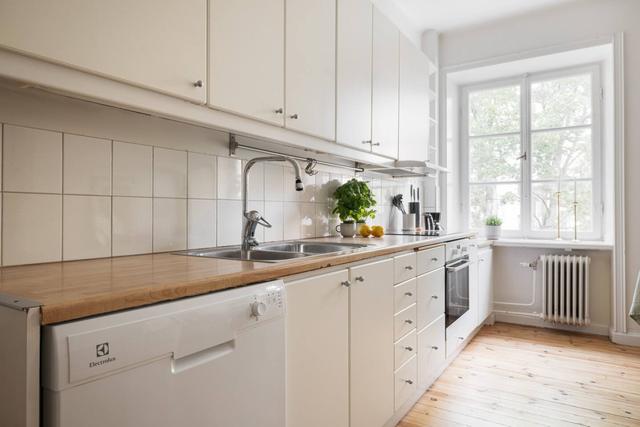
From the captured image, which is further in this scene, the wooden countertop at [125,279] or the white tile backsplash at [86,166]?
the white tile backsplash at [86,166]

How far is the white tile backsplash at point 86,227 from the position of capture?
4.23ft

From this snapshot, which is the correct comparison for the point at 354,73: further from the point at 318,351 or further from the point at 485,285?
the point at 485,285

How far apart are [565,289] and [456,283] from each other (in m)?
1.47

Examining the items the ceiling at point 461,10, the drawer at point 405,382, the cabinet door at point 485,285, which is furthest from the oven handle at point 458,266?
the ceiling at point 461,10

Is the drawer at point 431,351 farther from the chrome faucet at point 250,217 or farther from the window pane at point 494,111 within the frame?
the window pane at point 494,111

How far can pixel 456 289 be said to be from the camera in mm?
2832

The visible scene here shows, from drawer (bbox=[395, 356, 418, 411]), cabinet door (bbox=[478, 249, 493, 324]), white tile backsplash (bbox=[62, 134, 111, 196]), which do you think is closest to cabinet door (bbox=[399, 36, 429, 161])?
cabinet door (bbox=[478, 249, 493, 324])

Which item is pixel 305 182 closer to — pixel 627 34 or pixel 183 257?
pixel 183 257

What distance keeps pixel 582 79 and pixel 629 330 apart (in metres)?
2.18

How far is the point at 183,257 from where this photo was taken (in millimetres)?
1435

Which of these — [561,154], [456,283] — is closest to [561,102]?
[561,154]

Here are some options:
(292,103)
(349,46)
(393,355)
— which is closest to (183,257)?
(292,103)

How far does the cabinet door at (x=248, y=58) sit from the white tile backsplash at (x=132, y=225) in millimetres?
470

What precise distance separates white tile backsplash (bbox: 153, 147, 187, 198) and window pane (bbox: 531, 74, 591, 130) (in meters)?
3.50
